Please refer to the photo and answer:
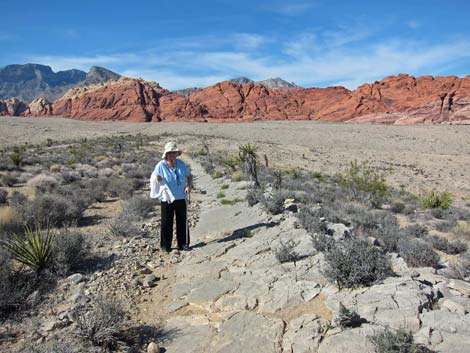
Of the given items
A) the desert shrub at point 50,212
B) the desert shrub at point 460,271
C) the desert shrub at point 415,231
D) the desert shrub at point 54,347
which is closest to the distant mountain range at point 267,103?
the desert shrub at point 415,231

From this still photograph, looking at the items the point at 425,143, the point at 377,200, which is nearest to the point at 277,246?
the point at 377,200

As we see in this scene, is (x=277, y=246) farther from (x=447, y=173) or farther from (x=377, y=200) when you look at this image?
(x=447, y=173)

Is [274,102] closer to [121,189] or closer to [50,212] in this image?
[121,189]

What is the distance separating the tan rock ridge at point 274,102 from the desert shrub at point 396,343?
86030 mm

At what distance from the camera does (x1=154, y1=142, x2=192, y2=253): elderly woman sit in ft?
20.2

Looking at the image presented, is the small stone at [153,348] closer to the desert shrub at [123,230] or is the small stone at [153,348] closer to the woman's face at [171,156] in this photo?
the woman's face at [171,156]

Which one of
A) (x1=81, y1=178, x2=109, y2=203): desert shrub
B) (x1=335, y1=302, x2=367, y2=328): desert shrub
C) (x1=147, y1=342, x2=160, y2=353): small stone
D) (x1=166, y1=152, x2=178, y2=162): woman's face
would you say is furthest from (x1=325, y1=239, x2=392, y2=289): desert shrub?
(x1=81, y1=178, x2=109, y2=203): desert shrub

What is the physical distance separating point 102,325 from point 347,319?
94.0 inches

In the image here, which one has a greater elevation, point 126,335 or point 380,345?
point 380,345

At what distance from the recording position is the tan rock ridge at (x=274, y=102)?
284 feet

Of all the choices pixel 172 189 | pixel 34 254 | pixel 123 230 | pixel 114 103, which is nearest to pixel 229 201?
pixel 123 230

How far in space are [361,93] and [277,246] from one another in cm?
10726

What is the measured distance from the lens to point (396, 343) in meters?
2.86

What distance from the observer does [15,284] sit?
14.9 feet
